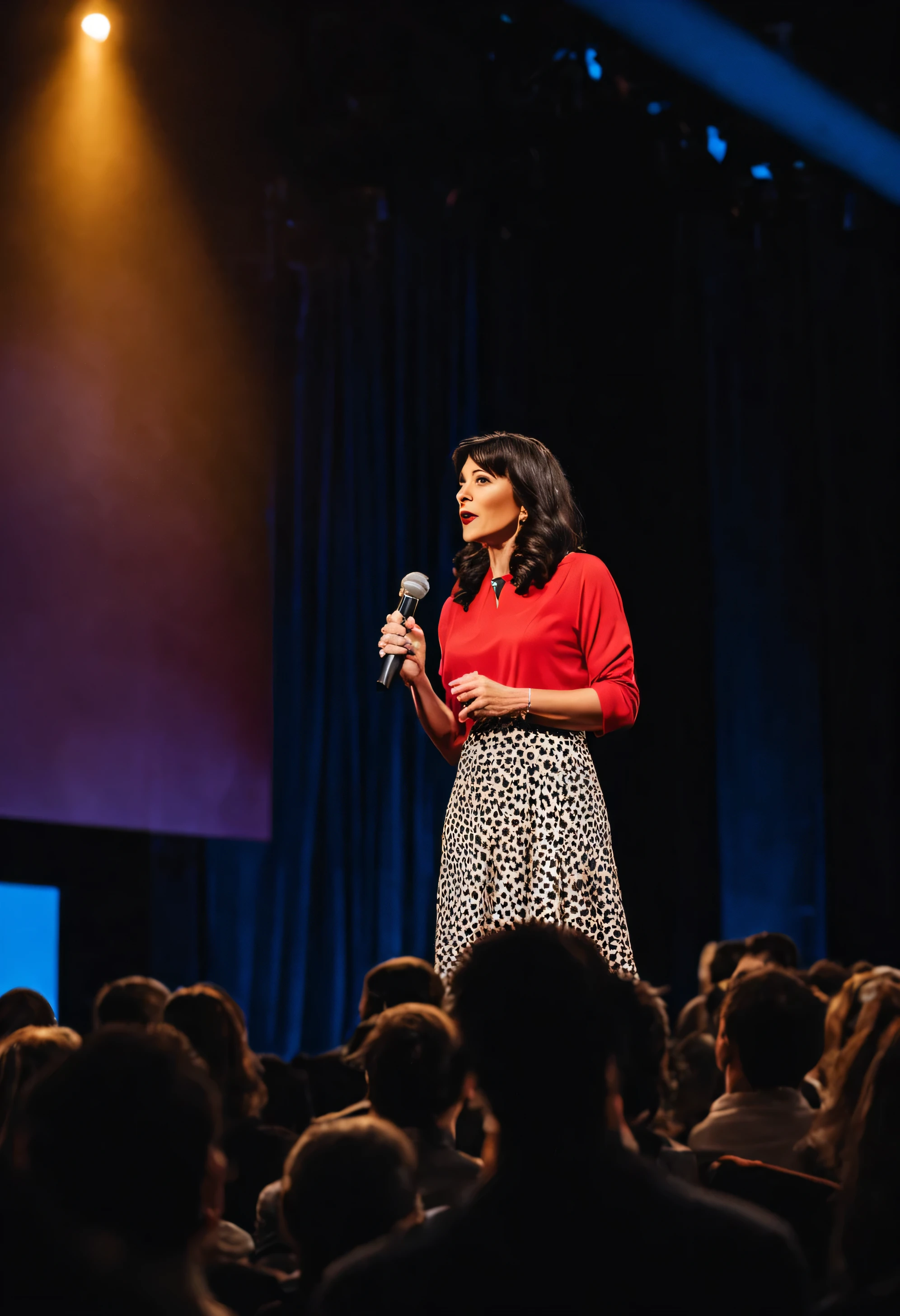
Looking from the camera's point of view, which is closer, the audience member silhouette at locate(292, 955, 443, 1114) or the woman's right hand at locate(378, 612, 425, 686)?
the woman's right hand at locate(378, 612, 425, 686)

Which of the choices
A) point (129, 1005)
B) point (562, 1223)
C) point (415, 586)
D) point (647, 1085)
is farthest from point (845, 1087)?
point (129, 1005)

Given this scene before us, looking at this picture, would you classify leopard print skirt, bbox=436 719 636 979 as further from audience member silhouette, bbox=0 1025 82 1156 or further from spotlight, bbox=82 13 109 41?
spotlight, bbox=82 13 109 41

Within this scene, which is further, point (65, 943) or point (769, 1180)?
point (65, 943)

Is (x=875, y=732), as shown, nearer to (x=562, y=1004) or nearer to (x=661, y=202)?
(x=661, y=202)

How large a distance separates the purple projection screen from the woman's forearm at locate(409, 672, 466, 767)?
265 centimetres

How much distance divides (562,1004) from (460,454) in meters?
1.56

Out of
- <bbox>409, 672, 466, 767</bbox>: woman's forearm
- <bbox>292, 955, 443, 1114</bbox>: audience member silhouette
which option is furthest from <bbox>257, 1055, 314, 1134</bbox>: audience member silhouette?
<bbox>409, 672, 466, 767</bbox>: woman's forearm

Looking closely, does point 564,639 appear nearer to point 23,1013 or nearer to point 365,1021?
point 365,1021

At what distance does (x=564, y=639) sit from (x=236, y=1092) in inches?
43.9

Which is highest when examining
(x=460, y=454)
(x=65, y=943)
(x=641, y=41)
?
(x=641, y=41)

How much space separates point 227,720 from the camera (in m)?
5.73

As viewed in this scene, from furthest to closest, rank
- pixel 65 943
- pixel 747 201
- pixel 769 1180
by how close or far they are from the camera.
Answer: pixel 747 201
pixel 65 943
pixel 769 1180

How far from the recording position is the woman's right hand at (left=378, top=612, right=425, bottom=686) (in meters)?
2.53

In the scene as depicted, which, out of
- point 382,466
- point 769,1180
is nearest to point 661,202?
point 382,466
